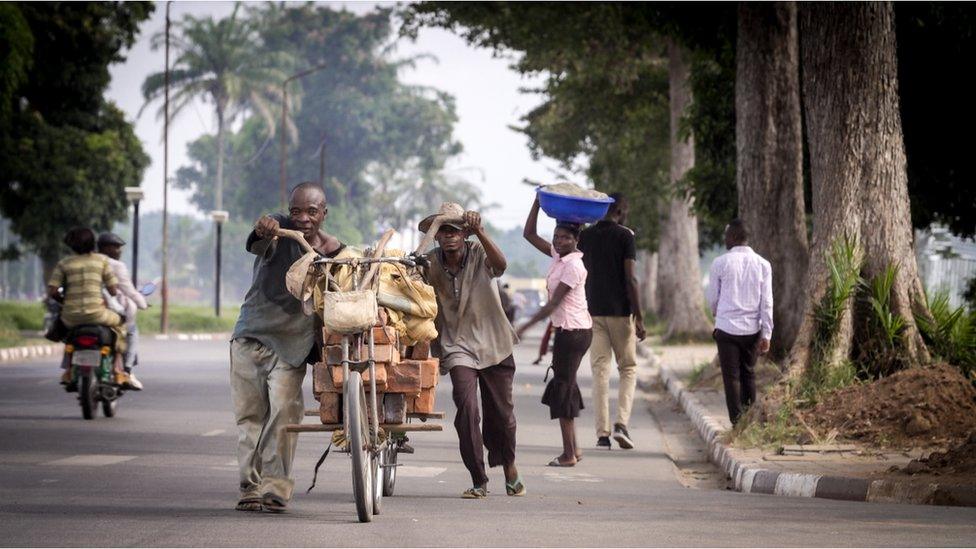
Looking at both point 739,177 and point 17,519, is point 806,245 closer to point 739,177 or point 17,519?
point 739,177

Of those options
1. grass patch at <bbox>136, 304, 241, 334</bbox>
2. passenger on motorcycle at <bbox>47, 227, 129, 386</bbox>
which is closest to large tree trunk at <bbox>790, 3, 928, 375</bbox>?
passenger on motorcycle at <bbox>47, 227, 129, 386</bbox>

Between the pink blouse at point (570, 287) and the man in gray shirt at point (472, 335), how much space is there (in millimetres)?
2545

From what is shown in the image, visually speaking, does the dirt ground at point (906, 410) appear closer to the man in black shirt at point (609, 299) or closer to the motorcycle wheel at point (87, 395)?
the man in black shirt at point (609, 299)

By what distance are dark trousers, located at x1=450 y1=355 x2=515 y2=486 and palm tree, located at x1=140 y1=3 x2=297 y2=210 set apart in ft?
257

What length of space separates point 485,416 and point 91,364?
22.3 feet

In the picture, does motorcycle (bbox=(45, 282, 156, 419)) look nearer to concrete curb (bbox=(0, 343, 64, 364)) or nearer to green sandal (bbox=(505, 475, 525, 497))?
green sandal (bbox=(505, 475, 525, 497))

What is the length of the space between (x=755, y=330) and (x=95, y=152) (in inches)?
1374

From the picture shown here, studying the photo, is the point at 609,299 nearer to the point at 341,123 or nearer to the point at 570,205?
the point at 570,205

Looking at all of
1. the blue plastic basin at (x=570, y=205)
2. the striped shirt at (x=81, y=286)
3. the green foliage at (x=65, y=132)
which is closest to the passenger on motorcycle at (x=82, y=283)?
the striped shirt at (x=81, y=286)

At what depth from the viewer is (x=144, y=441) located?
1440 centimetres

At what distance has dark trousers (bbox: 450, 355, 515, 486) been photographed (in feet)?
33.6

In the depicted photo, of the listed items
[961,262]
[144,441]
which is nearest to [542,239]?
[144,441]

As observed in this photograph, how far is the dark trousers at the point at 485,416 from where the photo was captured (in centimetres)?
1024

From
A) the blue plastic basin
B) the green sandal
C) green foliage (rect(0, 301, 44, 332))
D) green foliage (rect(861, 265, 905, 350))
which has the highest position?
the blue plastic basin
